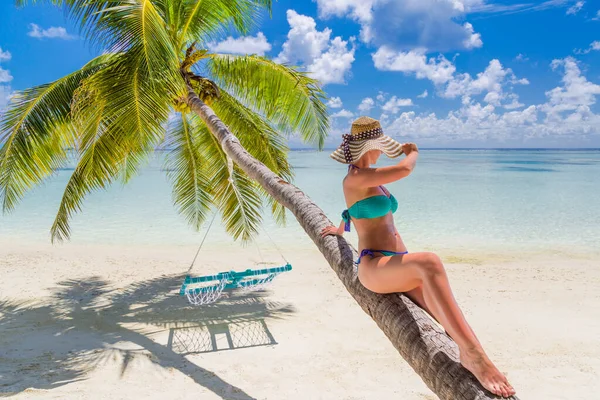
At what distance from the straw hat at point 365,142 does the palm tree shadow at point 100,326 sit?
3.37m

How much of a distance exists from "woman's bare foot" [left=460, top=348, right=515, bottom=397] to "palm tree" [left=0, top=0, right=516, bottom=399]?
8 centimetres

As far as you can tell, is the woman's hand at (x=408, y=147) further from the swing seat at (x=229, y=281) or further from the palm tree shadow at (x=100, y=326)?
the swing seat at (x=229, y=281)

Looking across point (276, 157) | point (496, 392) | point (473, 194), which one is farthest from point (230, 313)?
point (473, 194)

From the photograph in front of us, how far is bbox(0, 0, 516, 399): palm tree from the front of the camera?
2.72m

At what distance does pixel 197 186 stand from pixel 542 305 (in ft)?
21.1

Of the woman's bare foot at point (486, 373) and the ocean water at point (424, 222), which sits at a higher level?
the ocean water at point (424, 222)

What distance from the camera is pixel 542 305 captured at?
752 cm

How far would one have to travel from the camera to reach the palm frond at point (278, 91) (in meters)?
6.92

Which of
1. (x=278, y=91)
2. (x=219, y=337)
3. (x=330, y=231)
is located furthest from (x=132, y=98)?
(x=219, y=337)

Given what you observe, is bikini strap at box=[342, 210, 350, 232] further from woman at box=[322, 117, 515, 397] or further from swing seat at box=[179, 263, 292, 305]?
swing seat at box=[179, 263, 292, 305]

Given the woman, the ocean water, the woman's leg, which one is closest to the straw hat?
the woman

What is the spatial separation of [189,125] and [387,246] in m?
6.74

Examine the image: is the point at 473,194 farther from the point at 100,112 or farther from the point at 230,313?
the point at 100,112

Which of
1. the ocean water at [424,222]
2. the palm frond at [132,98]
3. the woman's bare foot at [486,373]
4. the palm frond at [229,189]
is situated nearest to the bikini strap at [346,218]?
the woman's bare foot at [486,373]
